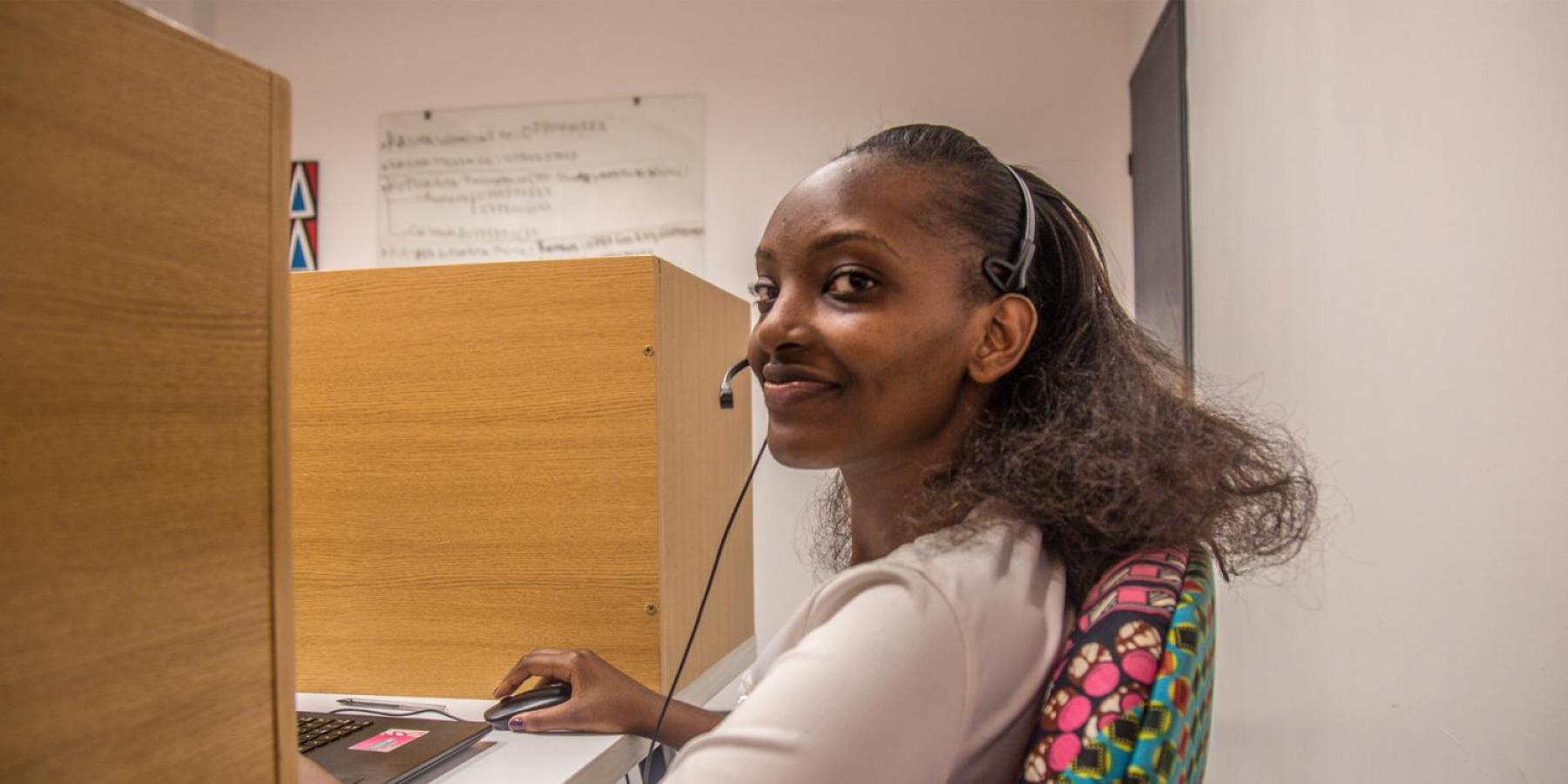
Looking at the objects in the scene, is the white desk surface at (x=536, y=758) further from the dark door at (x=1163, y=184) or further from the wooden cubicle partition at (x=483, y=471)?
the dark door at (x=1163, y=184)

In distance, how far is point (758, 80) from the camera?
281 centimetres

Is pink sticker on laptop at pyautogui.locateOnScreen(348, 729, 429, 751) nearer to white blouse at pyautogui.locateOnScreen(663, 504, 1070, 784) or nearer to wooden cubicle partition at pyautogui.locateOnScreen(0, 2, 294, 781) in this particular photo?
wooden cubicle partition at pyautogui.locateOnScreen(0, 2, 294, 781)

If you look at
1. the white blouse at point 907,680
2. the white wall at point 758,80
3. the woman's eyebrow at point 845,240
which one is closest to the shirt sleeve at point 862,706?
the white blouse at point 907,680

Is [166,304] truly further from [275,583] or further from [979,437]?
[979,437]

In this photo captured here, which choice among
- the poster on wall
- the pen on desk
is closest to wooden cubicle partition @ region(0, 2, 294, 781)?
the pen on desk

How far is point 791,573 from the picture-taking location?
2.72m

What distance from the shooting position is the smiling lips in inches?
28.6

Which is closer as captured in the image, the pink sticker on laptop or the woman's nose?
the woman's nose

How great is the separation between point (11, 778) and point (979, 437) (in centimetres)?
56

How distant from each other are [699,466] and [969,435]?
0.63 metres

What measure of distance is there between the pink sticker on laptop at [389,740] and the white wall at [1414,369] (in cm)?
90

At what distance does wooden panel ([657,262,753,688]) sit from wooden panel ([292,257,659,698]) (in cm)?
3

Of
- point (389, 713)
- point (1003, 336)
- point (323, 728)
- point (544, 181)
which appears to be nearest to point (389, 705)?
point (389, 713)

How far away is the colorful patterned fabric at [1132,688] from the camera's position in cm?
53
